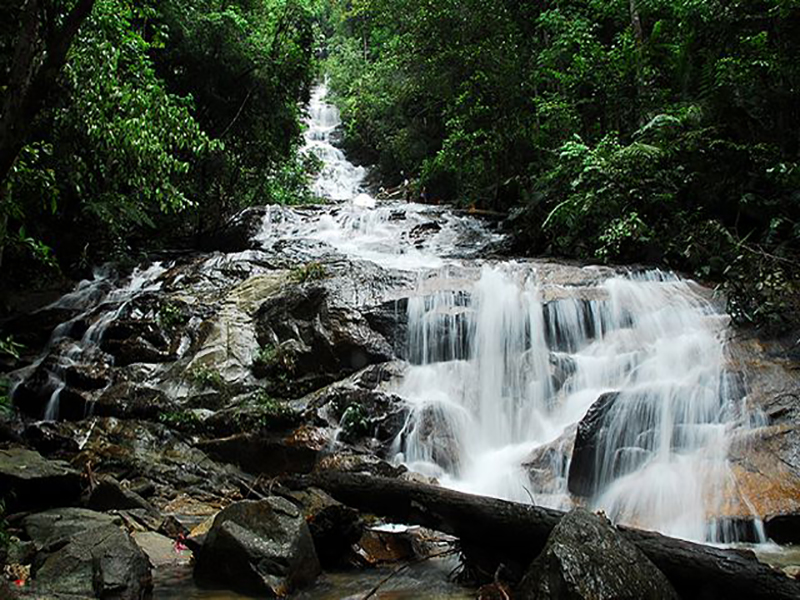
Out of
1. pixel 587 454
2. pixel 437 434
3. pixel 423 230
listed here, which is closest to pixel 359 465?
pixel 437 434

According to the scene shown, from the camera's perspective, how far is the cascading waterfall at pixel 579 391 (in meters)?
5.63

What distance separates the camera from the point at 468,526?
3688 millimetres

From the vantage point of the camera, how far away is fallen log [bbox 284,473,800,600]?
2814 millimetres

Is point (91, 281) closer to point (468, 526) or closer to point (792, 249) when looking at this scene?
point (468, 526)

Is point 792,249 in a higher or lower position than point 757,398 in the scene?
higher

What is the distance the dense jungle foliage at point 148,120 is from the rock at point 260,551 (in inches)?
101

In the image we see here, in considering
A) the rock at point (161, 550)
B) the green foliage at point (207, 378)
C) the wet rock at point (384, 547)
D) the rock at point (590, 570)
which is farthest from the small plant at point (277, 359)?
the rock at point (590, 570)

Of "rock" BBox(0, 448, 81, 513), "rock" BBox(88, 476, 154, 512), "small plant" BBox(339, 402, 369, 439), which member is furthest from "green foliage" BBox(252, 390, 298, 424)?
"rock" BBox(0, 448, 81, 513)

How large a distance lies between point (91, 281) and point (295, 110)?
7.42 meters

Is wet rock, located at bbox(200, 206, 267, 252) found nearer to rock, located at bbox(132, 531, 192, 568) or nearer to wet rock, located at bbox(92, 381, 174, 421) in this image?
Answer: wet rock, located at bbox(92, 381, 174, 421)

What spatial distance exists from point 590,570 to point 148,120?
631cm

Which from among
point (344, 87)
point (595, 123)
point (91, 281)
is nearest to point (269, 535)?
point (91, 281)

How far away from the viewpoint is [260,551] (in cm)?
375

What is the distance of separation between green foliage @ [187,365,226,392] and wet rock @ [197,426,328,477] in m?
1.07
